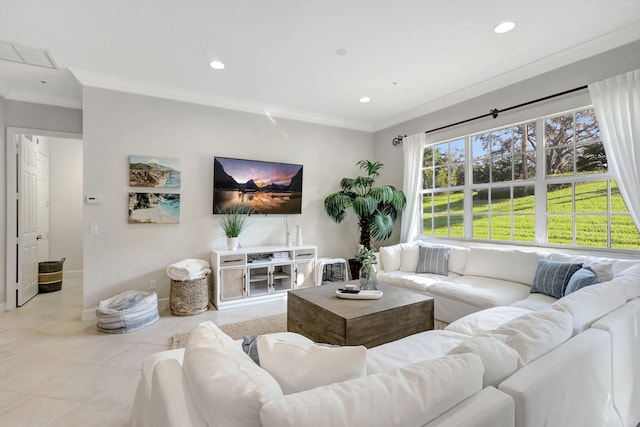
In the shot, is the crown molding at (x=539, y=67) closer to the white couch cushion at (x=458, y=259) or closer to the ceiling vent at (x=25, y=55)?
the white couch cushion at (x=458, y=259)

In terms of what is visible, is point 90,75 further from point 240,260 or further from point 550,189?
point 550,189

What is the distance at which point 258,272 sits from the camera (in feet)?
13.4

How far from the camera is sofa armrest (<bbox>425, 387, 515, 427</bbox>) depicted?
765 mm

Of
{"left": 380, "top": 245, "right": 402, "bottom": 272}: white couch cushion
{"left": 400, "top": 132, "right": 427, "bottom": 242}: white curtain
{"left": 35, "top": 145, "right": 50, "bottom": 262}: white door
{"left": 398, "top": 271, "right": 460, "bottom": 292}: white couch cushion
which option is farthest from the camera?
{"left": 35, "top": 145, "right": 50, "bottom": 262}: white door

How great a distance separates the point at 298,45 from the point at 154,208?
2545mm

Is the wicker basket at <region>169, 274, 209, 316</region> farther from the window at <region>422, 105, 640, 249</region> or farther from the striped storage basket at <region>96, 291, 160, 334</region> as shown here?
the window at <region>422, 105, 640, 249</region>

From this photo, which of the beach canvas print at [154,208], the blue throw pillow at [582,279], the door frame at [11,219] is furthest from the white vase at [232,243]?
the blue throw pillow at [582,279]

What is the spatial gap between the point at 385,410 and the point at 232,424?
1.27 feet

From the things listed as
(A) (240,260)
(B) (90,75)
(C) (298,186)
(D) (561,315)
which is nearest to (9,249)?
(B) (90,75)

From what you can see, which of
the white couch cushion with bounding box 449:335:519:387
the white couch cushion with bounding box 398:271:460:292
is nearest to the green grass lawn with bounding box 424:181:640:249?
the white couch cushion with bounding box 398:271:460:292

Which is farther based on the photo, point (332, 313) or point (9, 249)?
point (9, 249)

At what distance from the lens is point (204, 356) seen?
3.20ft

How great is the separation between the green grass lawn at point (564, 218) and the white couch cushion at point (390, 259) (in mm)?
906

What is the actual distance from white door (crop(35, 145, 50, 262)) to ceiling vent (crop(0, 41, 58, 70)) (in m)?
2.13
